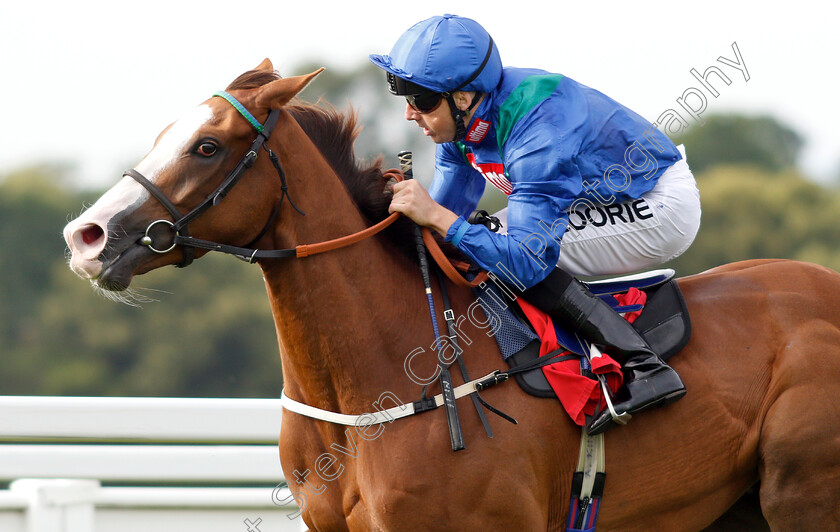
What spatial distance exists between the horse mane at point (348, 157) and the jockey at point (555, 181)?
0.12 meters

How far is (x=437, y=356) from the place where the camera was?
3.11 m

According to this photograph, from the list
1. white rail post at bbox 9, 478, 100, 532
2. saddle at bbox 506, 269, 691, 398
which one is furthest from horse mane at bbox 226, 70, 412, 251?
white rail post at bbox 9, 478, 100, 532

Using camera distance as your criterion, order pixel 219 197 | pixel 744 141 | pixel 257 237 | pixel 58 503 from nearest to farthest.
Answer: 1. pixel 219 197
2. pixel 257 237
3. pixel 58 503
4. pixel 744 141

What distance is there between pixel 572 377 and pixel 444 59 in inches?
47.8

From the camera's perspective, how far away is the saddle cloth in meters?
3.11

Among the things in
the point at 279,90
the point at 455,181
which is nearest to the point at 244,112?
the point at 279,90

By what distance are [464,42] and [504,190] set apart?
2.50ft

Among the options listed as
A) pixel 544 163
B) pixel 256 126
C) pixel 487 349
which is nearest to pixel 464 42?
pixel 544 163

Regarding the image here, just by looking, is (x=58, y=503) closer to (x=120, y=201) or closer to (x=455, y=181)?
(x=120, y=201)

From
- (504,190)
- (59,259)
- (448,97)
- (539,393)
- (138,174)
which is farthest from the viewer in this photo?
(59,259)

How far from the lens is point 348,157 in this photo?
10.8ft

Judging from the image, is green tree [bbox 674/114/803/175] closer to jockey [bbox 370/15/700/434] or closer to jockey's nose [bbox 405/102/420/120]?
jockey [bbox 370/15/700/434]

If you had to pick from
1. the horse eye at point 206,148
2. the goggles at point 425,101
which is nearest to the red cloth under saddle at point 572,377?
the goggles at point 425,101

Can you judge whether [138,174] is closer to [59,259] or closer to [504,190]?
[504,190]
